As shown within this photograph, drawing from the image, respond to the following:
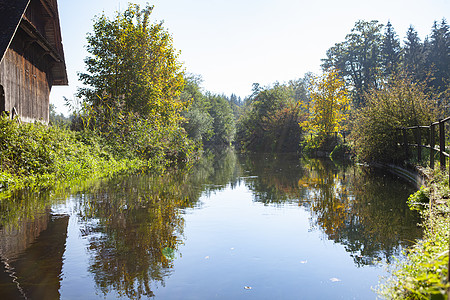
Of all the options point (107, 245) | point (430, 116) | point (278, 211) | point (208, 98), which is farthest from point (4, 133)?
point (208, 98)

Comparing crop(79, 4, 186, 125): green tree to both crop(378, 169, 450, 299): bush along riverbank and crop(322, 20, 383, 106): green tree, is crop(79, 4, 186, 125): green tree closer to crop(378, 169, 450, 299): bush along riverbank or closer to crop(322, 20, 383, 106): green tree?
crop(378, 169, 450, 299): bush along riverbank

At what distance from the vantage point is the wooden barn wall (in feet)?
48.7

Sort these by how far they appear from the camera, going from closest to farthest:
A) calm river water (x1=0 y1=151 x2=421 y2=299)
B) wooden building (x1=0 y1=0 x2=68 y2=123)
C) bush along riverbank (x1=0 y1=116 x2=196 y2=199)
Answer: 1. calm river water (x1=0 y1=151 x2=421 y2=299)
2. bush along riverbank (x1=0 y1=116 x2=196 y2=199)
3. wooden building (x1=0 y1=0 x2=68 y2=123)

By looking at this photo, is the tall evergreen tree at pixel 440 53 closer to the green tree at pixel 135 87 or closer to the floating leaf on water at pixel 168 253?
the green tree at pixel 135 87

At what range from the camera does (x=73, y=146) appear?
48.0ft

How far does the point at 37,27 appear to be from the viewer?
18.4 m

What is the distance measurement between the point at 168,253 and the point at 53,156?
28.7ft

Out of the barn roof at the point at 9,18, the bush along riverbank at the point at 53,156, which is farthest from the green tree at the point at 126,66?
the barn roof at the point at 9,18

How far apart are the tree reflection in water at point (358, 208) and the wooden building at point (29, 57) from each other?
10008 mm

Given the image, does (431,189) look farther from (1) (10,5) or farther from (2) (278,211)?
(1) (10,5)

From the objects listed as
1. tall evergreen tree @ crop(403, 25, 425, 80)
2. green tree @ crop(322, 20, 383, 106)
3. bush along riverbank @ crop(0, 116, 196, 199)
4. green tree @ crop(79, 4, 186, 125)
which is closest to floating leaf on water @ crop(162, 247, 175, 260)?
bush along riverbank @ crop(0, 116, 196, 199)

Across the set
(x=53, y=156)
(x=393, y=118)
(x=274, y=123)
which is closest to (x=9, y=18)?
(x=53, y=156)

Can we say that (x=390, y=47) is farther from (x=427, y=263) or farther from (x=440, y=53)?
(x=427, y=263)

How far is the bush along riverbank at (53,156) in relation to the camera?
1080cm
